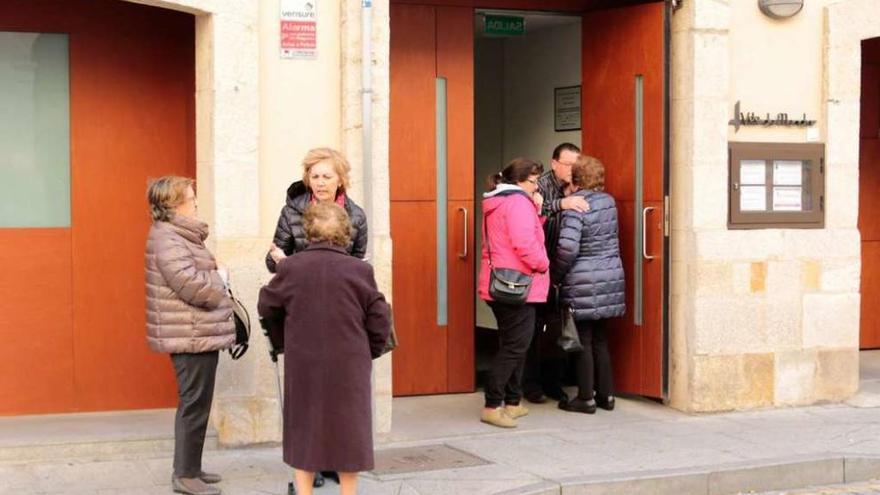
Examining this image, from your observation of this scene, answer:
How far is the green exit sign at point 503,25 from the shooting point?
10.8m

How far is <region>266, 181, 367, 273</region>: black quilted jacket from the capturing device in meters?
7.37

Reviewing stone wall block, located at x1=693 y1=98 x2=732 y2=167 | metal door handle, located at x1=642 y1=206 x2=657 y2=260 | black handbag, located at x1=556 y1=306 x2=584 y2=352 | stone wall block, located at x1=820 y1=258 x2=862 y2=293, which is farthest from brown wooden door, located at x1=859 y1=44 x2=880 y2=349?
black handbag, located at x1=556 y1=306 x2=584 y2=352

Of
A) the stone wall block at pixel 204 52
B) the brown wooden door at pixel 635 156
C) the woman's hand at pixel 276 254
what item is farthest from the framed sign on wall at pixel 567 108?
the woman's hand at pixel 276 254

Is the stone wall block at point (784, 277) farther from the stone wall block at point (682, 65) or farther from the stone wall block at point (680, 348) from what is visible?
the stone wall block at point (682, 65)

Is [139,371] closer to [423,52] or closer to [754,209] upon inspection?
[423,52]

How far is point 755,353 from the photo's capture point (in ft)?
32.4

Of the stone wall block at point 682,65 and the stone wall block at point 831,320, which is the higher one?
the stone wall block at point 682,65

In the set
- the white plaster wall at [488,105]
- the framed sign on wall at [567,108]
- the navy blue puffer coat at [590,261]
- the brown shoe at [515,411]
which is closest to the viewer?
the brown shoe at [515,411]

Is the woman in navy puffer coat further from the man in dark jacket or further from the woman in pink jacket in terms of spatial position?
the woman in pink jacket

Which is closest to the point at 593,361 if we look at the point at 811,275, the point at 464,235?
the point at 464,235

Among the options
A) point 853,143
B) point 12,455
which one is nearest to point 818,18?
point 853,143

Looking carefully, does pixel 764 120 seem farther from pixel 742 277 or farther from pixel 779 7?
pixel 742 277

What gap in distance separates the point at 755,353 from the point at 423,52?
3.26 metres

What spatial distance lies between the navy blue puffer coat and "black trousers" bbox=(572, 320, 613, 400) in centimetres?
17
